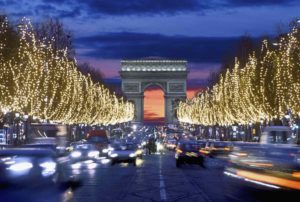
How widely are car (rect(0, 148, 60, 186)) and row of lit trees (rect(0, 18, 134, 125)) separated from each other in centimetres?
3876

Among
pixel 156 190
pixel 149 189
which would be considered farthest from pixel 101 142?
pixel 156 190

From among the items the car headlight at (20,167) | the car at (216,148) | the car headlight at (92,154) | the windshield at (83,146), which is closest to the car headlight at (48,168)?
the car headlight at (20,167)

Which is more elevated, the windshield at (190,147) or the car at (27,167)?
the windshield at (190,147)

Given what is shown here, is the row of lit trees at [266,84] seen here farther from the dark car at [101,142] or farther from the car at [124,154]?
the car at [124,154]

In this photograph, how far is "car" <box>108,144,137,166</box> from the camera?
6153 centimetres

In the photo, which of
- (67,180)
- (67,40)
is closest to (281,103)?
(67,40)

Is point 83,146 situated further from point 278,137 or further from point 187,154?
point 278,137

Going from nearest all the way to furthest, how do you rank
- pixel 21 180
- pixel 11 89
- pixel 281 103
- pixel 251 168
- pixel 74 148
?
pixel 21 180 → pixel 251 168 → pixel 74 148 → pixel 11 89 → pixel 281 103

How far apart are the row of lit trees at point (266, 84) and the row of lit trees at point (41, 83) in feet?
59.4

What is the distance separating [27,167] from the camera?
20625mm

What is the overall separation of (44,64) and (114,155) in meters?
24.1

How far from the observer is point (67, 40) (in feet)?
324

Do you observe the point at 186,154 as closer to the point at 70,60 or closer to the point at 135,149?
the point at 135,149

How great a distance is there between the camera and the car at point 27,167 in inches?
784
